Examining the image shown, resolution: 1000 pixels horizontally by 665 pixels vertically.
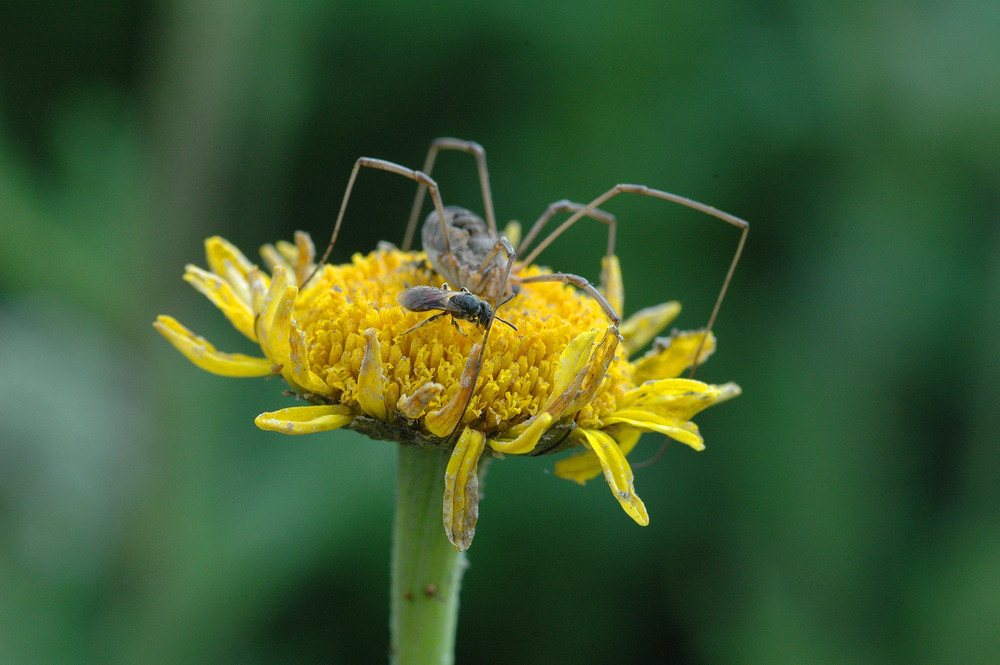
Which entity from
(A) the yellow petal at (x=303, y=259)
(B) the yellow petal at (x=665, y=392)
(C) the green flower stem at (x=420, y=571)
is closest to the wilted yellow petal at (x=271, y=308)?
(A) the yellow petal at (x=303, y=259)

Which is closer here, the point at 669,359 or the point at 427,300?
the point at 427,300

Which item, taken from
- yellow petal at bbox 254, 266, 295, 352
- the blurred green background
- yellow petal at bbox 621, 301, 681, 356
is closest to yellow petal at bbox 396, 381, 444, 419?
yellow petal at bbox 254, 266, 295, 352

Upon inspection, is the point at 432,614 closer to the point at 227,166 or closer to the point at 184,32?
the point at 227,166

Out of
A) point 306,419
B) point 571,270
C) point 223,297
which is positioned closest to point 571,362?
point 306,419

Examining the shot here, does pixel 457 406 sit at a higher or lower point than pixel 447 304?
lower

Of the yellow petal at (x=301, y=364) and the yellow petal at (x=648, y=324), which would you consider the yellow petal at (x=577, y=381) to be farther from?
the yellow petal at (x=648, y=324)

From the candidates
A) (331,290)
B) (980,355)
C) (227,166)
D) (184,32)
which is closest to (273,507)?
(227,166)

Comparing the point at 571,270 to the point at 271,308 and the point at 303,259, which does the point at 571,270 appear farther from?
the point at 271,308
